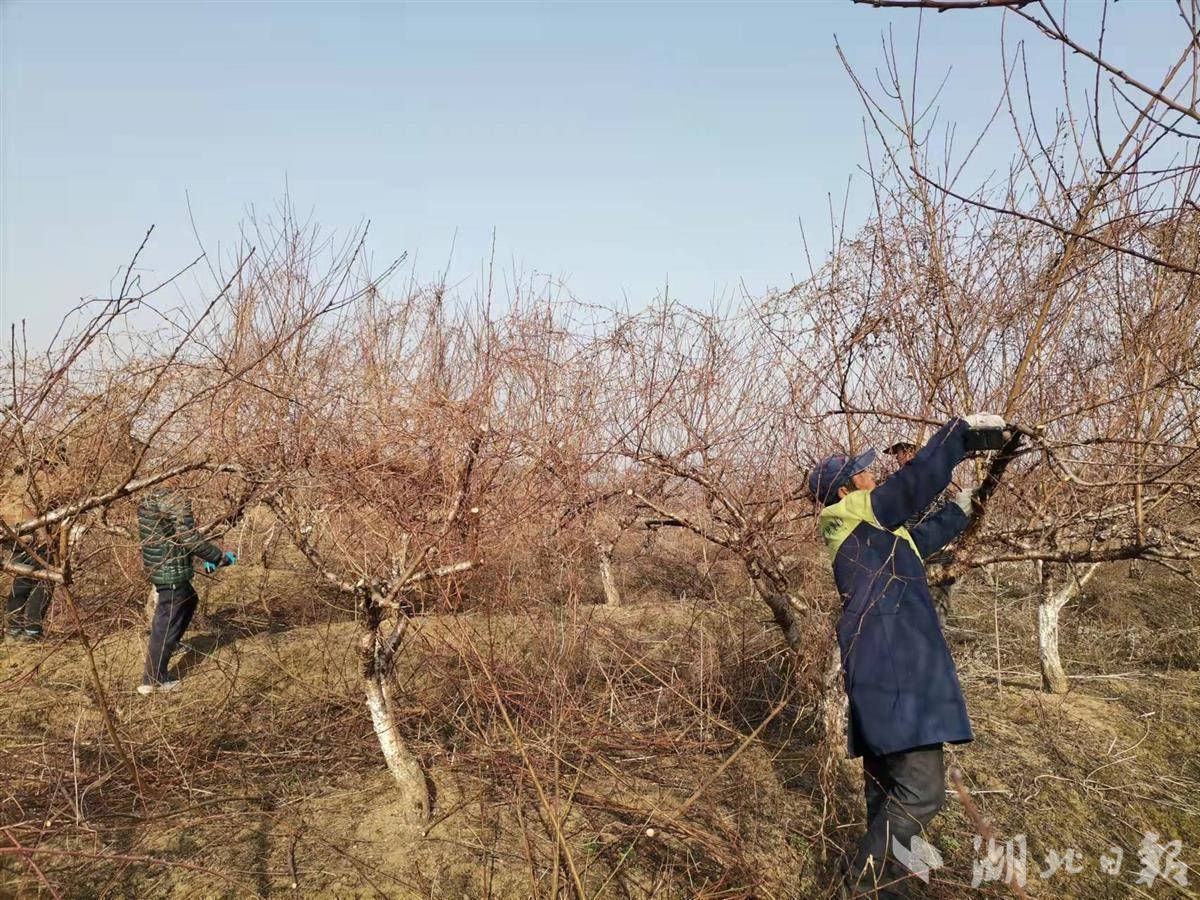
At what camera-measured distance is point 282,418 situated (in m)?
4.09

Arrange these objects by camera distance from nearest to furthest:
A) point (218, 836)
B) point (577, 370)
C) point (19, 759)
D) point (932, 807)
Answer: point (932, 807) < point (218, 836) < point (19, 759) < point (577, 370)

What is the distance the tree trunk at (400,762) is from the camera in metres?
3.52

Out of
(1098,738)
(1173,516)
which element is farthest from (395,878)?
(1173,516)

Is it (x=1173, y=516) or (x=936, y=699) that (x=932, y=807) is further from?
(x=1173, y=516)

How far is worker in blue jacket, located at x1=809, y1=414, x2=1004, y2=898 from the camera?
2537 mm

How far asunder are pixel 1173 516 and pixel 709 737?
300cm

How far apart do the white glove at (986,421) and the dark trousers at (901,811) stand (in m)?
1.06

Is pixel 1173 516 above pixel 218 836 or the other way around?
above

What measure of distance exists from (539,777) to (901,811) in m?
1.66

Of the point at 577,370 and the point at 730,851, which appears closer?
the point at 730,851

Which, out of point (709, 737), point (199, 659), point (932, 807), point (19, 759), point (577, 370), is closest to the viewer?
point (932, 807)

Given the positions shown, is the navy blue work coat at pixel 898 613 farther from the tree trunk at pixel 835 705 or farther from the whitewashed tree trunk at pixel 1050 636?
the whitewashed tree trunk at pixel 1050 636

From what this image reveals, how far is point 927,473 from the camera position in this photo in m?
2.53

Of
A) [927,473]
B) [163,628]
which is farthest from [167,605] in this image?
[927,473]
